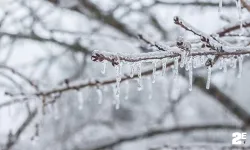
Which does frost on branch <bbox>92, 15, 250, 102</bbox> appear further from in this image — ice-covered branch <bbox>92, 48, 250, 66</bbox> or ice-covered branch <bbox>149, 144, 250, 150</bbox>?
ice-covered branch <bbox>149, 144, 250, 150</bbox>

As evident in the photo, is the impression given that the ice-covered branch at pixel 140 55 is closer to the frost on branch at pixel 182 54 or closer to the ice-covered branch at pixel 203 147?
the frost on branch at pixel 182 54

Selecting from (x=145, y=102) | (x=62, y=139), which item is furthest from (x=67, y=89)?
(x=145, y=102)

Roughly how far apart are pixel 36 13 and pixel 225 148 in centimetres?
201

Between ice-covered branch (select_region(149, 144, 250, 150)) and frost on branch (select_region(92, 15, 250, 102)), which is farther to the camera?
ice-covered branch (select_region(149, 144, 250, 150))

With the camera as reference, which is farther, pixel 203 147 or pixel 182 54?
pixel 203 147

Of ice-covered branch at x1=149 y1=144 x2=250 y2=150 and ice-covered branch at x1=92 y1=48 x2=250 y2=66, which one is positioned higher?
ice-covered branch at x1=92 y1=48 x2=250 y2=66

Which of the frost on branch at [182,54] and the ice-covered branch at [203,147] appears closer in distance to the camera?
the frost on branch at [182,54]

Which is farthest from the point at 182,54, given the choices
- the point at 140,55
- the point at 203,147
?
the point at 203,147

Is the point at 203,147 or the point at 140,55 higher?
the point at 140,55

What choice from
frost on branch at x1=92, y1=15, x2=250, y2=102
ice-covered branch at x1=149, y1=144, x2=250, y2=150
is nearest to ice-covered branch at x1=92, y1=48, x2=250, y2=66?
frost on branch at x1=92, y1=15, x2=250, y2=102

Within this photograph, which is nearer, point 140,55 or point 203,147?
point 140,55

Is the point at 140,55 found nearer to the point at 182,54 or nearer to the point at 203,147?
the point at 182,54

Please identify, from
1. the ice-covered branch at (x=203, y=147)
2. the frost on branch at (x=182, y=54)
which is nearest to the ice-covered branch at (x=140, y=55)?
the frost on branch at (x=182, y=54)

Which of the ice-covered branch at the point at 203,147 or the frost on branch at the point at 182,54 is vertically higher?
the frost on branch at the point at 182,54
